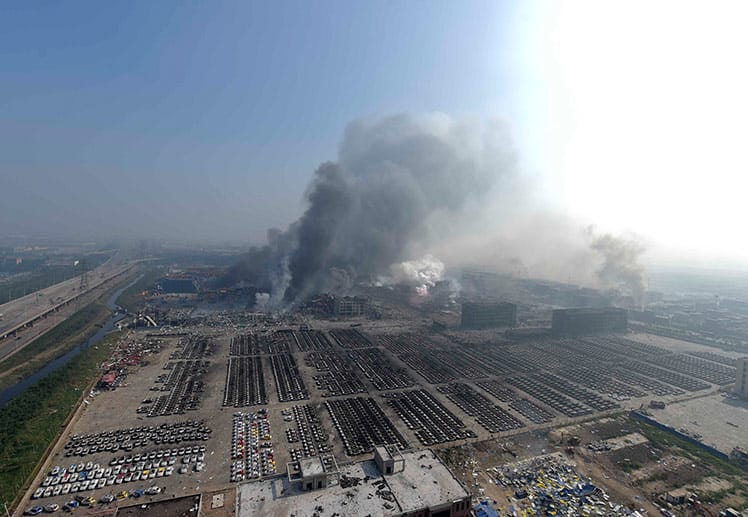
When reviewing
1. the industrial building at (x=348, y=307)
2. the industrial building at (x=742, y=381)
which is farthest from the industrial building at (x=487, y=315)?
the industrial building at (x=742, y=381)

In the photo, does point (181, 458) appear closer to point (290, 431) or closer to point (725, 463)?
point (290, 431)

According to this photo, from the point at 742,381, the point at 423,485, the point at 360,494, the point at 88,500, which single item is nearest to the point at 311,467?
the point at 360,494

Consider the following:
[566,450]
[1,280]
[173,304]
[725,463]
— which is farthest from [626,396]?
[1,280]

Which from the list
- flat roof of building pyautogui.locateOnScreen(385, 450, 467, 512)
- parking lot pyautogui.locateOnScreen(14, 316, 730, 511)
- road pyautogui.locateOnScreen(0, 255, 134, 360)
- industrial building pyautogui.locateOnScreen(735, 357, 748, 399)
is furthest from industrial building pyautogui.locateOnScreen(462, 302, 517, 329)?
road pyautogui.locateOnScreen(0, 255, 134, 360)

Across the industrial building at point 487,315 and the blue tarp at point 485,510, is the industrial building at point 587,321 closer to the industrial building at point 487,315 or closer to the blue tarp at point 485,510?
the industrial building at point 487,315

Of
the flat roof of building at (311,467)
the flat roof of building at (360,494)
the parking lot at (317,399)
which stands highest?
the flat roof of building at (311,467)

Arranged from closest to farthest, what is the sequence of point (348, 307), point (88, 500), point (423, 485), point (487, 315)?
point (423, 485), point (88, 500), point (487, 315), point (348, 307)

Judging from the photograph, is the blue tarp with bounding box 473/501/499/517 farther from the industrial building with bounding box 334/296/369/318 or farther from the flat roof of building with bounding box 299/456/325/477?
the industrial building with bounding box 334/296/369/318

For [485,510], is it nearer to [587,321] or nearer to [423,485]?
[423,485]
